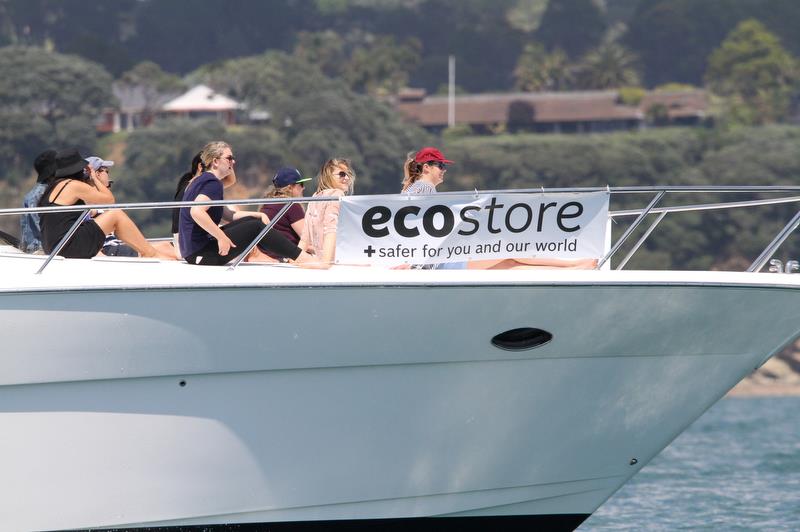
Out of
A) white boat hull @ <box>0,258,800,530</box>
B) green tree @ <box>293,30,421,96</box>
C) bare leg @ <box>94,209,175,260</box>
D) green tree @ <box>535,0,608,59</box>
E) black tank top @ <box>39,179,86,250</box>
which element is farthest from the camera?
green tree @ <box>535,0,608,59</box>

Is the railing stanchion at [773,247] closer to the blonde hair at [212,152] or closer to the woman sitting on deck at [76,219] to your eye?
the blonde hair at [212,152]

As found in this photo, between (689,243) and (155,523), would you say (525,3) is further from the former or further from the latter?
(155,523)

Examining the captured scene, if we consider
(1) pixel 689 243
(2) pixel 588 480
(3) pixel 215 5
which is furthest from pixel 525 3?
(2) pixel 588 480

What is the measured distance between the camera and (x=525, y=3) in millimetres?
176875

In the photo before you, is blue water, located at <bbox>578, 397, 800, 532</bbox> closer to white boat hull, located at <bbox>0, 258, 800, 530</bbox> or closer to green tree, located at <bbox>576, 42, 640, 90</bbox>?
white boat hull, located at <bbox>0, 258, 800, 530</bbox>

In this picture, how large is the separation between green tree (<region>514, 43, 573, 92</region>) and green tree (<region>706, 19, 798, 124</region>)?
14.1 m

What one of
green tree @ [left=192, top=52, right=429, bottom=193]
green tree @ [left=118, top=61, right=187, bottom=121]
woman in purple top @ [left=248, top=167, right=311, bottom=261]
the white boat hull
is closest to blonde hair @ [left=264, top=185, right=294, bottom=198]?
woman in purple top @ [left=248, top=167, right=311, bottom=261]

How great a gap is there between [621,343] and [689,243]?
229ft

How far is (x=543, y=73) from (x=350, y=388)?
395 feet

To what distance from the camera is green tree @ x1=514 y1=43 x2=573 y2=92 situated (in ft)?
412

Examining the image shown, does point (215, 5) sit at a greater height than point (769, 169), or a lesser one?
greater

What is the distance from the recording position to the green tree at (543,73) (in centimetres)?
12556

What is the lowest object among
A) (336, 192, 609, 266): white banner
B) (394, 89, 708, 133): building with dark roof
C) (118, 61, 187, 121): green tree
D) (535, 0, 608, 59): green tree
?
(336, 192, 609, 266): white banner

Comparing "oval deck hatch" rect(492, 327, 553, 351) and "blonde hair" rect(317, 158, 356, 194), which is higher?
"blonde hair" rect(317, 158, 356, 194)
